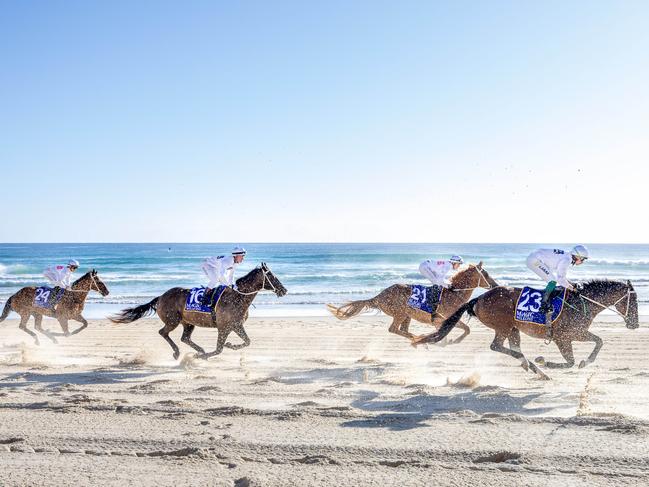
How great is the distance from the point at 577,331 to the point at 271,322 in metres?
10.4

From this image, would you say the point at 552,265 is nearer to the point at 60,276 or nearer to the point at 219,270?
the point at 219,270

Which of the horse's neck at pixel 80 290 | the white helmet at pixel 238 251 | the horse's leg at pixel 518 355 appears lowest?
the horse's leg at pixel 518 355

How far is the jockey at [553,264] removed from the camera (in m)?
8.79

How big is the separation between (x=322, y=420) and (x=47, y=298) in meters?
9.79

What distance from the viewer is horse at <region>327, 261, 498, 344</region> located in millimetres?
11930

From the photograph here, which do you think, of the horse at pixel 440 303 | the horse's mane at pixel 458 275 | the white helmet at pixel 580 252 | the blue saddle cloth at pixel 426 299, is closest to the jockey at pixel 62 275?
the horse at pixel 440 303

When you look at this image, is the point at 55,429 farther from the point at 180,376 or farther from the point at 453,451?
the point at 453,451

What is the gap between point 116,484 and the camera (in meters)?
4.97

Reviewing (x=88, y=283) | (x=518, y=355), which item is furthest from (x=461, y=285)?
(x=88, y=283)

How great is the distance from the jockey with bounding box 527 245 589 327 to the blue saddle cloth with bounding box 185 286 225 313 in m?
5.43

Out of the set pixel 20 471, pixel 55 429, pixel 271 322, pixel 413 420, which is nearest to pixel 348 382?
pixel 413 420

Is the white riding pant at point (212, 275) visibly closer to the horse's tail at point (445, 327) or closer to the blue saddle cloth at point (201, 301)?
the blue saddle cloth at point (201, 301)

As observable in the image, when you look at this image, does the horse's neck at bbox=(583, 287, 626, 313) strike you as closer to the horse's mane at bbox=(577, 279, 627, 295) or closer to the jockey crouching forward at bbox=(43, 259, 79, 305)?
the horse's mane at bbox=(577, 279, 627, 295)

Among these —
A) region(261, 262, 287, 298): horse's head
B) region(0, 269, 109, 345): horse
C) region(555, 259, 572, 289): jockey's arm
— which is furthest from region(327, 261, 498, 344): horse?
region(0, 269, 109, 345): horse
